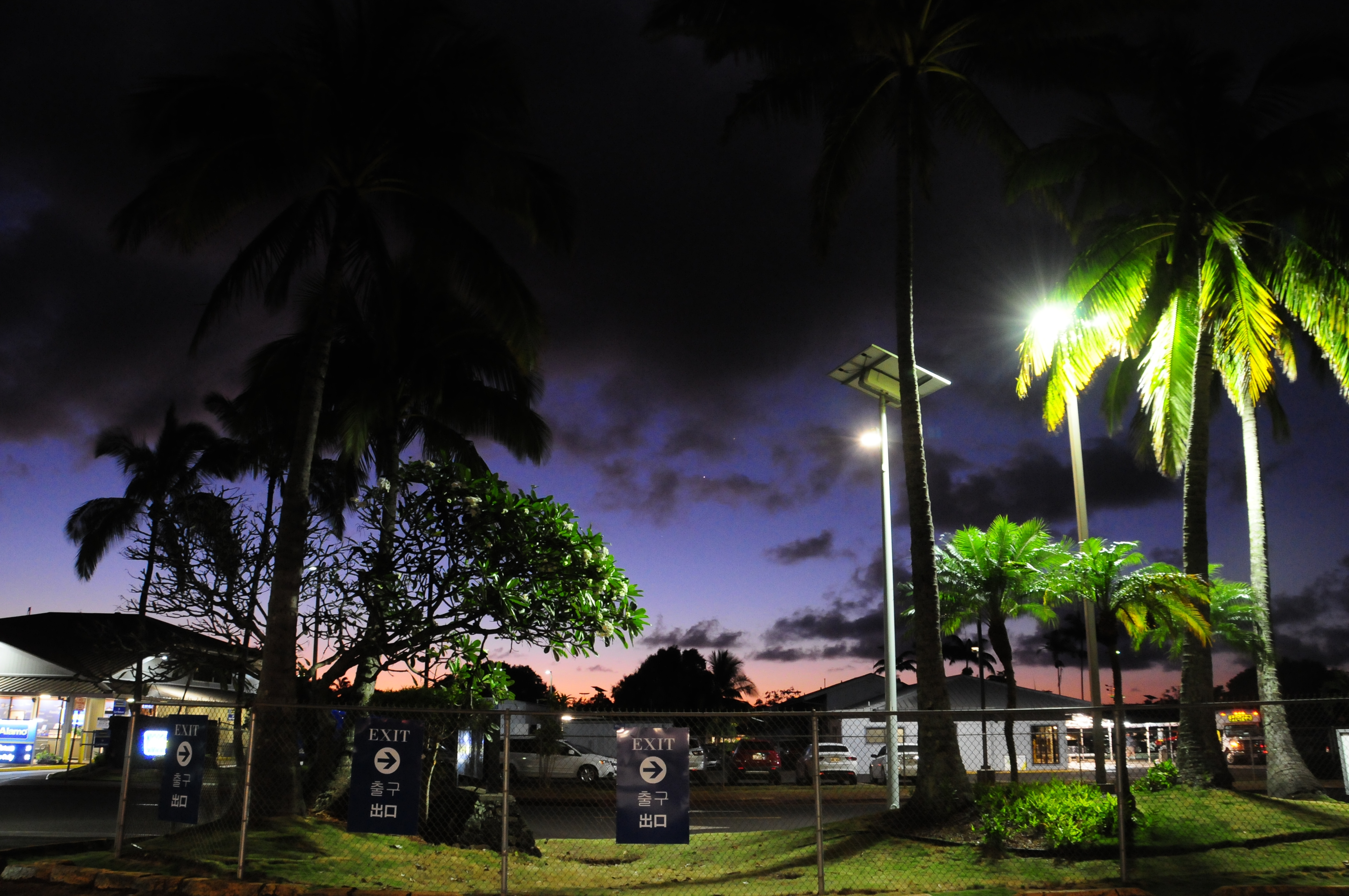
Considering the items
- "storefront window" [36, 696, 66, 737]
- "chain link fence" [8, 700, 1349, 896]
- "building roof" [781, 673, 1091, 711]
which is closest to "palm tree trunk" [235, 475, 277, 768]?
"chain link fence" [8, 700, 1349, 896]

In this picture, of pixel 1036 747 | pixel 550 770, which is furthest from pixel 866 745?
pixel 550 770

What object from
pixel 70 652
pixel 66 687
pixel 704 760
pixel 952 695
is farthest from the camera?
pixel 952 695

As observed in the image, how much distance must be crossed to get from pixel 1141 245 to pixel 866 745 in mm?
24849

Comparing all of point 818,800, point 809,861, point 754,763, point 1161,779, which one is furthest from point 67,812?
point 1161,779

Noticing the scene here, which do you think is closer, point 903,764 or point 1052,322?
point 1052,322

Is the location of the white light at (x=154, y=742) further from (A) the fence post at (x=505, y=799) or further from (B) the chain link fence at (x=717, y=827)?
(A) the fence post at (x=505, y=799)

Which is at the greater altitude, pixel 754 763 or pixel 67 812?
pixel 754 763

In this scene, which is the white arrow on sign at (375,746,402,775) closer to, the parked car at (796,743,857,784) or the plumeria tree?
the plumeria tree

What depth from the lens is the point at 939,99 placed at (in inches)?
635

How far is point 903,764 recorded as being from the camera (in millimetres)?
18562

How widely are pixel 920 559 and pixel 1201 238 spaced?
7.65 m

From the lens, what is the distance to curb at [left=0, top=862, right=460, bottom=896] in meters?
8.75

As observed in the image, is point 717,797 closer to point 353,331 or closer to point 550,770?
point 550,770

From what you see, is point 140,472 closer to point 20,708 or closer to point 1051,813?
point 20,708
